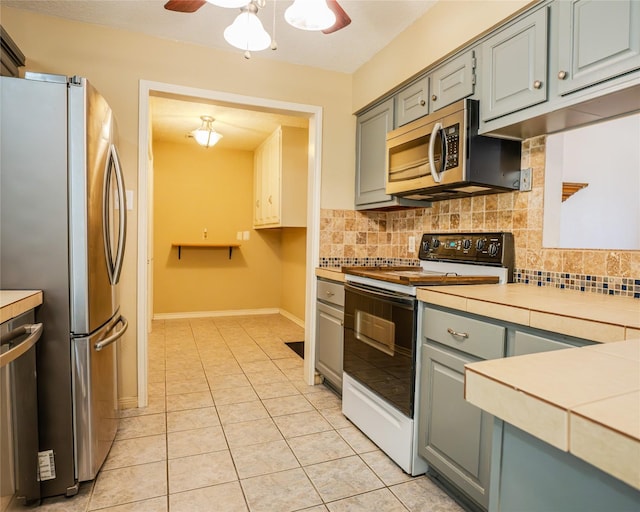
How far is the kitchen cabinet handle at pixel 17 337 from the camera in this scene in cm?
125

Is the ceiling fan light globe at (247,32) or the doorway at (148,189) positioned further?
the doorway at (148,189)

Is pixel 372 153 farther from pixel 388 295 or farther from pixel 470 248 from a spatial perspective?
pixel 388 295

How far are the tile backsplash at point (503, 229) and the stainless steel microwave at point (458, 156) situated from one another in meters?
0.10

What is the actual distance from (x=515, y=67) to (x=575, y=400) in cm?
167

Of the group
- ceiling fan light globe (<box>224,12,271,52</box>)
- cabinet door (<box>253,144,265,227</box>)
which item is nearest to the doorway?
ceiling fan light globe (<box>224,12,271,52</box>)

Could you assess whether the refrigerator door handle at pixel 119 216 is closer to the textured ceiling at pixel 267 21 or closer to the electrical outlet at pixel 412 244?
the textured ceiling at pixel 267 21

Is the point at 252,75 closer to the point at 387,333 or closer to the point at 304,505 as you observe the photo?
the point at 387,333

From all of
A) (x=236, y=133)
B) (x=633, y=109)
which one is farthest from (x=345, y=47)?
(x=236, y=133)

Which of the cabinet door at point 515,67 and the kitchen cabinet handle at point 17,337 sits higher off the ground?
the cabinet door at point 515,67

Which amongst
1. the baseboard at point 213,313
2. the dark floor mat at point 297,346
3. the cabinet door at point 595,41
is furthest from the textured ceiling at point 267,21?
the baseboard at point 213,313

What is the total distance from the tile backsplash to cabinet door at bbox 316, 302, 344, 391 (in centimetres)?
42

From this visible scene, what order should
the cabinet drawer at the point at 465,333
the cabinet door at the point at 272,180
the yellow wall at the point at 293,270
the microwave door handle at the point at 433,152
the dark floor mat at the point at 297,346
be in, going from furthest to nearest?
the yellow wall at the point at 293,270, the cabinet door at the point at 272,180, the dark floor mat at the point at 297,346, the microwave door handle at the point at 433,152, the cabinet drawer at the point at 465,333

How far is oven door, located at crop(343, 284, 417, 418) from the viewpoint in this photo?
6.01 ft

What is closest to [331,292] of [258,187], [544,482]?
A: [544,482]
